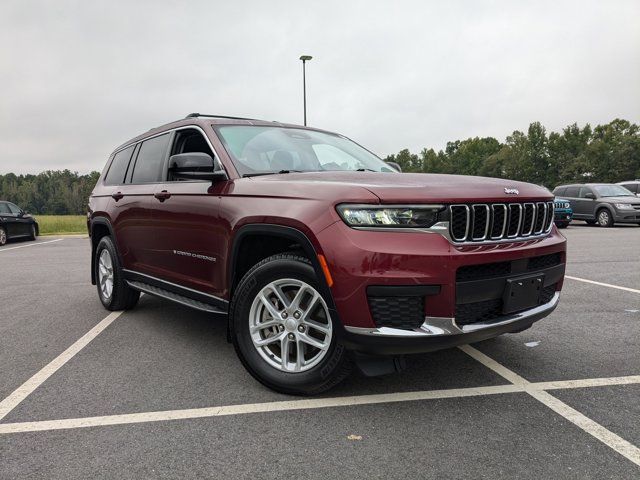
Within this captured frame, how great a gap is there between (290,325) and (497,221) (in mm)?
1354

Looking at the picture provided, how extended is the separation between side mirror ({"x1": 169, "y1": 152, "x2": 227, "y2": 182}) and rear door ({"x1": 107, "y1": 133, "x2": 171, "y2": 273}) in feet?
3.42

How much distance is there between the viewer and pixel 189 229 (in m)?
3.72

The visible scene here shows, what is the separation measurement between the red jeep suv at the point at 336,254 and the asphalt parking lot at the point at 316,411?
351 millimetres

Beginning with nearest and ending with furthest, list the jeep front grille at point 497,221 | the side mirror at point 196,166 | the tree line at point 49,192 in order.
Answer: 1. the jeep front grille at point 497,221
2. the side mirror at point 196,166
3. the tree line at point 49,192

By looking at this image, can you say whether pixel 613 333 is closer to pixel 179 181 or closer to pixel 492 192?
pixel 492 192

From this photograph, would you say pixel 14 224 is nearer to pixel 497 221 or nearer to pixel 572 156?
pixel 497 221

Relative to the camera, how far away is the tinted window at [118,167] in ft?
17.1

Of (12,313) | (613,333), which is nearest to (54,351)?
(12,313)

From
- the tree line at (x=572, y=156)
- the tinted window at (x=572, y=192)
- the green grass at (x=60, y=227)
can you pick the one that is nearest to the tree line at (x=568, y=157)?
the tree line at (x=572, y=156)

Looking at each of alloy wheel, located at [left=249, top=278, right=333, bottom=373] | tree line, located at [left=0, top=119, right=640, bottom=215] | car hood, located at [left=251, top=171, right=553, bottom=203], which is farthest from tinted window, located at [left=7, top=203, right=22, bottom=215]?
tree line, located at [left=0, top=119, right=640, bottom=215]

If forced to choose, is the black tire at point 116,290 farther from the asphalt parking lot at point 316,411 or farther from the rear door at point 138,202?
the asphalt parking lot at point 316,411

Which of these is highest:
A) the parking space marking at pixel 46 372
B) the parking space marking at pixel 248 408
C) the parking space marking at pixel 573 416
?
the parking space marking at pixel 573 416

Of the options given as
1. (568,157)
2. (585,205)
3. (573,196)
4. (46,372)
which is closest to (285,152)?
(46,372)

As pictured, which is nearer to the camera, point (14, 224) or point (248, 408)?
point (248, 408)
